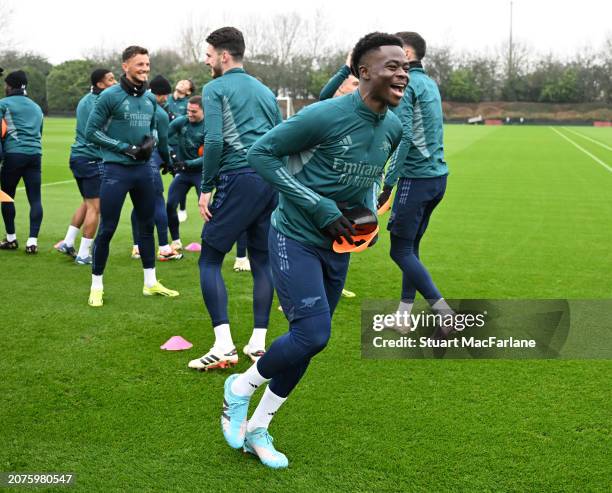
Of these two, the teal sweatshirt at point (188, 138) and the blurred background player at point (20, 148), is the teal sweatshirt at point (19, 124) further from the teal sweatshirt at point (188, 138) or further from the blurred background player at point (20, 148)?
the teal sweatshirt at point (188, 138)

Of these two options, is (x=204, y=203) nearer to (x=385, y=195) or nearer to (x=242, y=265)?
(x=385, y=195)

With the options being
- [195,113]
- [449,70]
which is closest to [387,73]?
[195,113]

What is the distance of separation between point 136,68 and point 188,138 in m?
2.68

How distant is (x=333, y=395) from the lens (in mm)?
4484

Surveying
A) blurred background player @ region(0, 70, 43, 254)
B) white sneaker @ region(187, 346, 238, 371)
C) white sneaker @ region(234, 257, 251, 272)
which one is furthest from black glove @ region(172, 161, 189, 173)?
white sneaker @ region(187, 346, 238, 371)

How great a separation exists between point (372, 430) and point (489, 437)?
651 millimetres

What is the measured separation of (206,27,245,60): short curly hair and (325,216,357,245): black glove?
87.8 inches

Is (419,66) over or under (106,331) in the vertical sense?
over

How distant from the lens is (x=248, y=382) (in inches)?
148

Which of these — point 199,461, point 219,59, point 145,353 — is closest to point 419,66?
point 219,59

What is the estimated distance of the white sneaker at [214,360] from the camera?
4906 mm

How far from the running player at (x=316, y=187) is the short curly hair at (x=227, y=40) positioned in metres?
1.69

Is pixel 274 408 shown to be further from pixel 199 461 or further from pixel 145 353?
pixel 145 353

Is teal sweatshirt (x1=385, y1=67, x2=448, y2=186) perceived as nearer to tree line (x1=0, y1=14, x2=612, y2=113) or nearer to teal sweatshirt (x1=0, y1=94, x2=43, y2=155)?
teal sweatshirt (x1=0, y1=94, x2=43, y2=155)
